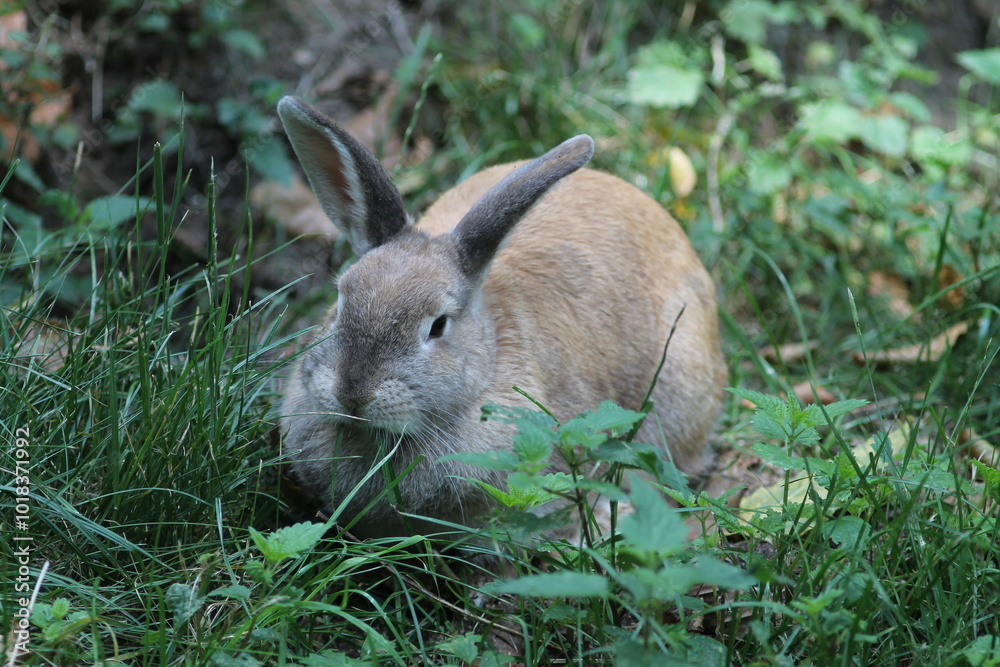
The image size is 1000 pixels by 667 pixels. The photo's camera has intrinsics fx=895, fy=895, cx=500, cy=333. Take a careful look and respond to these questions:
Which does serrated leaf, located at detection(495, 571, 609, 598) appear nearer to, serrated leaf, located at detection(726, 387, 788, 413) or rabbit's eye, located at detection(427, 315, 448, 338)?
serrated leaf, located at detection(726, 387, 788, 413)

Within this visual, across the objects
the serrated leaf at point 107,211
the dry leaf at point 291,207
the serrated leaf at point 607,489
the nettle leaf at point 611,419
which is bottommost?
the dry leaf at point 291,207

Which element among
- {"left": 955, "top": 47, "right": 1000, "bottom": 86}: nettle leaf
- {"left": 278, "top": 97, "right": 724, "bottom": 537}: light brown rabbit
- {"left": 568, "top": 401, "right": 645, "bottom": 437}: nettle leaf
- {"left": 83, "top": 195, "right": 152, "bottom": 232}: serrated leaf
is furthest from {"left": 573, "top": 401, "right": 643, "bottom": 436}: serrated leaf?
{"left": 955, "top": 47, "right": 1000, "bottom": 86}: nettle leaf

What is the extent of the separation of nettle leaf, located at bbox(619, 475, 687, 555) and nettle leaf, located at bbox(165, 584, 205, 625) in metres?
1.29

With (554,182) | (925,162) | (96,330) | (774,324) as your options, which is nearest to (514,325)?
(554,182)

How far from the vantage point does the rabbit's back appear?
402cm

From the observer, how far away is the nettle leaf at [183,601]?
2.52 m

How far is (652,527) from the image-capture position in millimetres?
2004

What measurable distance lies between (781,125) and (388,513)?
5065mm

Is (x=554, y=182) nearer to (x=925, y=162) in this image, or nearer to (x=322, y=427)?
(x=322, y=427)

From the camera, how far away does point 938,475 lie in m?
2.91

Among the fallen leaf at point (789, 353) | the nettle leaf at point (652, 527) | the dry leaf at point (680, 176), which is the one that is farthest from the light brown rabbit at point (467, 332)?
the dry leaf at point (680, 176)

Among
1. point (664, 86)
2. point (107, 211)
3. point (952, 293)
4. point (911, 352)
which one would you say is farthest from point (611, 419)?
point (664, 86)

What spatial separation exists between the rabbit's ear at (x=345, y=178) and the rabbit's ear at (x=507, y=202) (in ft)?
1.02

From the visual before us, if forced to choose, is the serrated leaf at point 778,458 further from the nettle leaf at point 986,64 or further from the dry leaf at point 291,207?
the nettle leaf at point 986,64
